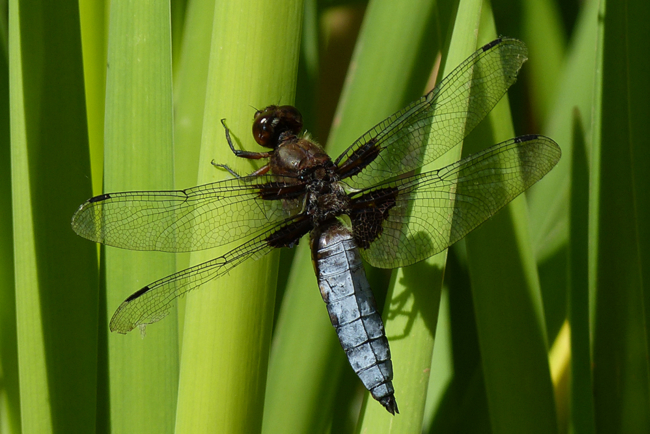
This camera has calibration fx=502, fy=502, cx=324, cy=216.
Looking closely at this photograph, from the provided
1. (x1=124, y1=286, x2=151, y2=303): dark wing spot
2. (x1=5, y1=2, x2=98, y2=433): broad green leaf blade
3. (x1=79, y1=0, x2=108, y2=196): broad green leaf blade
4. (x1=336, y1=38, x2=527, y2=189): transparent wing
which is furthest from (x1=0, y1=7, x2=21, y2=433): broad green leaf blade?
(x1=336, y1=38, x2=527, y2=189): transparent wing

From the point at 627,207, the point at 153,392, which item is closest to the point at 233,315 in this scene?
the point at 153,392

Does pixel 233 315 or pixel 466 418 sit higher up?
pixel 233 315

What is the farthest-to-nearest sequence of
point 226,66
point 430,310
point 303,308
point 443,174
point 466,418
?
1. point 466,418
2. point 303,308
3. point 443,174
4. point 430,310
5. point 226,66

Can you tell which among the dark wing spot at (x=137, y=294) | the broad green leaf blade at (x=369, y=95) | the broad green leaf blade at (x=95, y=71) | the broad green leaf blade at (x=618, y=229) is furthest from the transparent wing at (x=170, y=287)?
the broad green leaf blade at (x=618, y=229)

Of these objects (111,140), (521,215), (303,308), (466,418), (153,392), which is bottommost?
(466,418)

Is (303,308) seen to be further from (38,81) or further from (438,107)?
(38,81)

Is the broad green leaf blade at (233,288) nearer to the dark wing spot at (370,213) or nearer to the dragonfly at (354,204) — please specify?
the dragonfly at (354,204)
